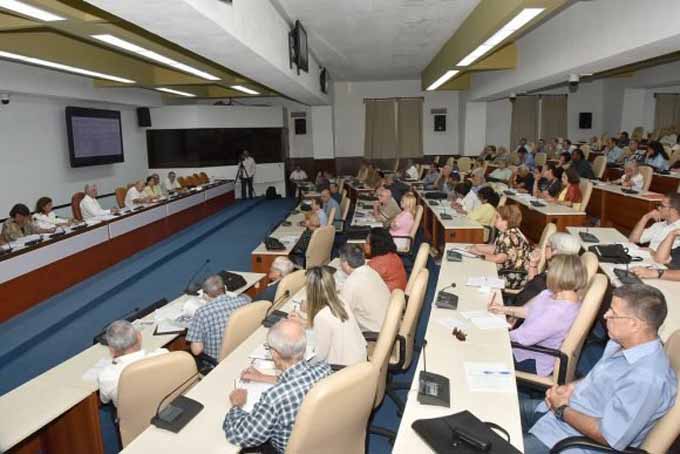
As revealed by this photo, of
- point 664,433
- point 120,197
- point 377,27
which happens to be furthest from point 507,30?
point 120,197

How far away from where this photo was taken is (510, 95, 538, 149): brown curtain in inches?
678

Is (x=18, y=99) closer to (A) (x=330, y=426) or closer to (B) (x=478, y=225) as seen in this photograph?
(B) (x=478, y=225)

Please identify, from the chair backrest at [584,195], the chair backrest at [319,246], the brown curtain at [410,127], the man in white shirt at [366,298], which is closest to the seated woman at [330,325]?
the man in white shirt at [366,298]

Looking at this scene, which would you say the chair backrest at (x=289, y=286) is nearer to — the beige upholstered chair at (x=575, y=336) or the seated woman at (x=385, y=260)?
the seated woman at (x=385, y=260)

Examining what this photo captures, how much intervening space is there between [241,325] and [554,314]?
6.93 ft

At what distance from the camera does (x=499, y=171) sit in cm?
1241

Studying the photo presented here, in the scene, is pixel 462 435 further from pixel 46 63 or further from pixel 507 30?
pixel 46 63

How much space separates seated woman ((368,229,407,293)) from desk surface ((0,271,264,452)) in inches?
84.2

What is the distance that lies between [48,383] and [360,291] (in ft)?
7.24

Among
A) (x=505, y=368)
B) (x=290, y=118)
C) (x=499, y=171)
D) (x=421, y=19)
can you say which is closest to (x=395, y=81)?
(x=290, y=118)

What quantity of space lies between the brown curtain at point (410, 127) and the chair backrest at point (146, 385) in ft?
50.2

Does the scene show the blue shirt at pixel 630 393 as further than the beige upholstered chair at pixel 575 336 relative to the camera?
No

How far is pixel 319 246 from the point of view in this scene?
20.4ft

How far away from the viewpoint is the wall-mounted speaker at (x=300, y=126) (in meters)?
17.3
